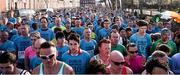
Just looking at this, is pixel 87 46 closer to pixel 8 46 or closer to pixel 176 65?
pixel 8 46

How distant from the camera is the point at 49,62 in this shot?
5.98m

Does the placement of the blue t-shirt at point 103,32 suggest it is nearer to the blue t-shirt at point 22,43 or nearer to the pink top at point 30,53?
the blue t-shirt at point 22,43

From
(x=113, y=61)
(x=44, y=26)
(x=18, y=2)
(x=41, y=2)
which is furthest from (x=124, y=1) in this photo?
(x=113, y=61)

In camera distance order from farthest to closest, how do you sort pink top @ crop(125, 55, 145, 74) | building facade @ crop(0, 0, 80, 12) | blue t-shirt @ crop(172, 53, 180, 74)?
building facade @ crop(0, 0, 80, 12)
pink top @ crop(125, 55, 145, 74)
blue t-shirt @ crop(172, 53, 180, 74)

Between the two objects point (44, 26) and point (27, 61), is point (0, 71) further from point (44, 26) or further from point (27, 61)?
point (44, 26)

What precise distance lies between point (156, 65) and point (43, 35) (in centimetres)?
712

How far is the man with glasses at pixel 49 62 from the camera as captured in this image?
593 cm

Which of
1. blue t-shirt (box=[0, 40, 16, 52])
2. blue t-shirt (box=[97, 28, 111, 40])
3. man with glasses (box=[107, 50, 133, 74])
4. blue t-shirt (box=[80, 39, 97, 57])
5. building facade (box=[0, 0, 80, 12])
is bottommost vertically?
building facade (box=[0, 0, 80, 12])

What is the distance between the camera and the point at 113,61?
6477mm

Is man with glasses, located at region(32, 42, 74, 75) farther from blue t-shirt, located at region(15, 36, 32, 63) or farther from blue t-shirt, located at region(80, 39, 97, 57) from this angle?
blue t-shirt, located at region(15, 36, 32, 63)

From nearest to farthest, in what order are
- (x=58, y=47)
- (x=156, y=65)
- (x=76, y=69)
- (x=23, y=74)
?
1. (x=156, y=65)
2. (x=23, y=74)
3. (x=76, y=69)
4. (x=58, y=47)

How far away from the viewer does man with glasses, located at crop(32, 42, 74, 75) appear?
5.93 m

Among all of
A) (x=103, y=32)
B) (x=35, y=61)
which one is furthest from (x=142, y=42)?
(x=103, y=32)

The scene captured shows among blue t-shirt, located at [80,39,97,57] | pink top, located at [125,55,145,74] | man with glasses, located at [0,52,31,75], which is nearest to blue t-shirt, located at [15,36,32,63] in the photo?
blue t-shirt, located at [80,39,97,57]
